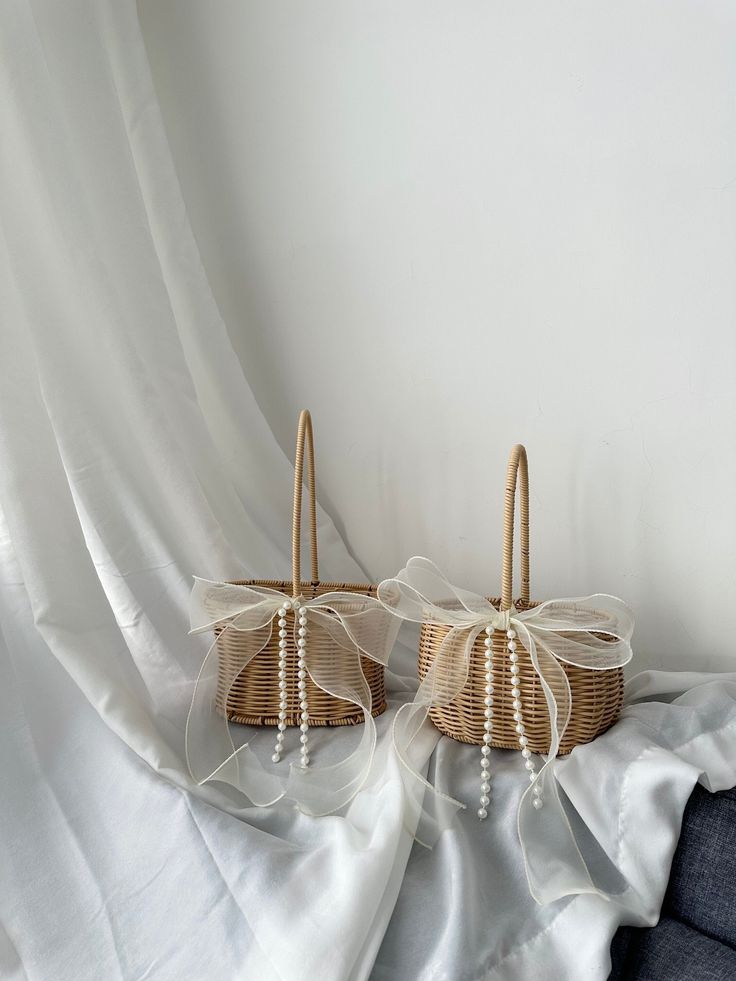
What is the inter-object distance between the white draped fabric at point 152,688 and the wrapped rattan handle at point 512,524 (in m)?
0.22

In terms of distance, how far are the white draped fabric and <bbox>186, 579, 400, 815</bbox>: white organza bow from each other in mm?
45

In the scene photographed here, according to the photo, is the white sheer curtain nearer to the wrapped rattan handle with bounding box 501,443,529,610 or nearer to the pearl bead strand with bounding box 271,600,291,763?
the pearl bead strand with bounding box 271,600,291,763

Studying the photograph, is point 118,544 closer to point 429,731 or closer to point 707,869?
point 429,731

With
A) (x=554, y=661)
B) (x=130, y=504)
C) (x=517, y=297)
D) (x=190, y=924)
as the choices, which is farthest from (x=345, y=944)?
(x=517, y=297)

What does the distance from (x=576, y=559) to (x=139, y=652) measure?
0.71 metres

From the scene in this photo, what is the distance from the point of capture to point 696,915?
35.0 inches

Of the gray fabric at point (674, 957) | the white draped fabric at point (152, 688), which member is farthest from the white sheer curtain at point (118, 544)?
the gray fabric at point (674, 957)

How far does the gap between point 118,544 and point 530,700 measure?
0.65 m

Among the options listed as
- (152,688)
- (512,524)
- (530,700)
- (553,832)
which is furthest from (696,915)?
(152,688)

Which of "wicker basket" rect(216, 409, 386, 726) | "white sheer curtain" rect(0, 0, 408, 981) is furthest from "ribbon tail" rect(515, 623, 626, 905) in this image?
"wicker basket" rect(216, 409, 386, 726)

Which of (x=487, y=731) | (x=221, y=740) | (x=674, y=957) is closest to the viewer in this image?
(x=674, y=957)

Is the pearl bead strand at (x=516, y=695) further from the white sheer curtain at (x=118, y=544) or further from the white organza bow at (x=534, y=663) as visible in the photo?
the white sheer curtain at (x=118, y=544)

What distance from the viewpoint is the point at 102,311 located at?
4.20ft

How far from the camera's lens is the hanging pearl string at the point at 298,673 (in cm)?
118
